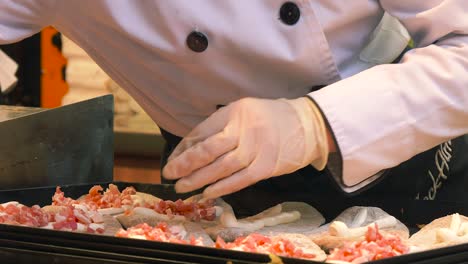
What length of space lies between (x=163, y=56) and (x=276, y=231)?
382 millimetres

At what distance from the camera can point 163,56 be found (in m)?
1.65

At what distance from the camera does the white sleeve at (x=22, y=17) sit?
5.46ft

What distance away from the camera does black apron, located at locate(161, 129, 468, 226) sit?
1.66 meters

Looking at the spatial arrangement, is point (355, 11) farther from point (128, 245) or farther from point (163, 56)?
point (128, 245)

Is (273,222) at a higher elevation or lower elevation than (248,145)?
lower

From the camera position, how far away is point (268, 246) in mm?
1278

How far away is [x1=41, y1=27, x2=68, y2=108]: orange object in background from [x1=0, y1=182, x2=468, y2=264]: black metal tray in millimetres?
3018

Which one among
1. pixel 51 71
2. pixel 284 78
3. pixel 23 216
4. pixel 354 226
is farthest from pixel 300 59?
pixel 51 71

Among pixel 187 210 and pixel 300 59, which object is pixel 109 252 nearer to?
pixel 187 210

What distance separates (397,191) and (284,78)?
0.33 meters

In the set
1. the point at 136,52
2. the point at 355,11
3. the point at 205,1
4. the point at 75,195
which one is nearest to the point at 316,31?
the point at 355,11

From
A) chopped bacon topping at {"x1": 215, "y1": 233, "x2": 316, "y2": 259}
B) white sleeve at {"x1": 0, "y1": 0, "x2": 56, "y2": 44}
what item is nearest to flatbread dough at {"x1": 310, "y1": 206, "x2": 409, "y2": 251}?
chopped bacon topping at {"x1": 215, "y1": 233, "x2": 316, "y2": 259}

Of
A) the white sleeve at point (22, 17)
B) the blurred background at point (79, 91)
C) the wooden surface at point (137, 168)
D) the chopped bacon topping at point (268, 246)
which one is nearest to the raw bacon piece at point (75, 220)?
the chopped bacon topping at point (268, 246)

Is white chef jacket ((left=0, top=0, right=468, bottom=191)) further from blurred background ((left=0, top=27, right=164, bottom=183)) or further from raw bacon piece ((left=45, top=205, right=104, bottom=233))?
blurred background ((left=0, top=27, right=164, bottom=183))
